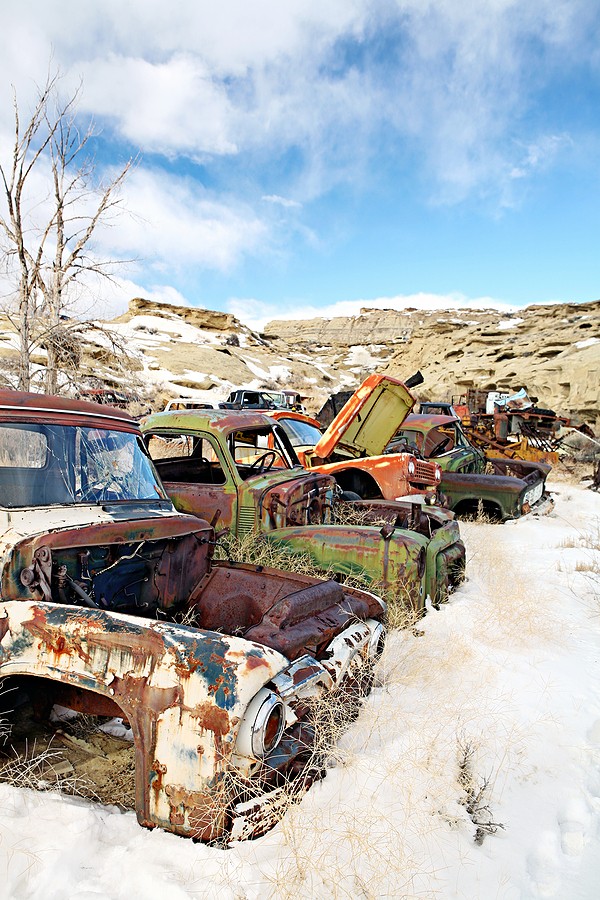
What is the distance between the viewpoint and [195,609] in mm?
3434

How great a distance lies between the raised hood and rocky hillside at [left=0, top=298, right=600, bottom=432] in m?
3.76

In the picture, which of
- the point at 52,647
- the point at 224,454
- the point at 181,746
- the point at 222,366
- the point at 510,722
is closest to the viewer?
the point at 181,746

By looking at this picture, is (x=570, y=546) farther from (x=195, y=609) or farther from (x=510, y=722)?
(x=195, y=609)

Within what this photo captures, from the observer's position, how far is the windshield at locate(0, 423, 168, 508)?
300 centimetres

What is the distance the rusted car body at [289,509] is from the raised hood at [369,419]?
4.04 ft

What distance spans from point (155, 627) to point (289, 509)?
2.98 metres

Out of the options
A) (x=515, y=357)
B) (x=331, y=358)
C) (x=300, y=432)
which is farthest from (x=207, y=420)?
(x=331, y=358)

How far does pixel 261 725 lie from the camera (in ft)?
6.43

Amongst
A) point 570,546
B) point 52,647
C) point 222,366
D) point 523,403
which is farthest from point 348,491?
point 222,366

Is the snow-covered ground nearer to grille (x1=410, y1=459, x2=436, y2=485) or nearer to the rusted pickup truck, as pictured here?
the rusted pickup truck

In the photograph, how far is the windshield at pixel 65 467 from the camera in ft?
9.86

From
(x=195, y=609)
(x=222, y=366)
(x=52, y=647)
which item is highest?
(x=222, y=366)

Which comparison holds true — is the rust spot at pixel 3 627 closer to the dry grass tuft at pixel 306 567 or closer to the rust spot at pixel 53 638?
the rust spot at pixel 53 638

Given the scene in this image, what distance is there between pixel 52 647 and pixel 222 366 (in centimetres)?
3324
